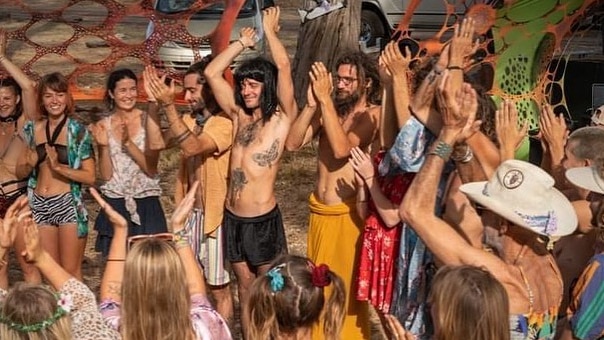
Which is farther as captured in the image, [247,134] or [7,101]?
[7,101]

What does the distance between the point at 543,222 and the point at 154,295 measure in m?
1.49

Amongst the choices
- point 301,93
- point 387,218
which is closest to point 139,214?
point 387,218

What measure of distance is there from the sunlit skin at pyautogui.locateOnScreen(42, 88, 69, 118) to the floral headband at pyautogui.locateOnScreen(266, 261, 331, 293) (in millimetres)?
2752

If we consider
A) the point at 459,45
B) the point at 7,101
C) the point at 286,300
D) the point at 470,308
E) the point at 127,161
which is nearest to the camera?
the point at 470,308

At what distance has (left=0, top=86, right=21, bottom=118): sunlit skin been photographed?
19.9ft

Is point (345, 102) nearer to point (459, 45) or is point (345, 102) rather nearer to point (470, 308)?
point (459, 45)

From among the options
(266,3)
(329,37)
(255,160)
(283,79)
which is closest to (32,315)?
(255,160)

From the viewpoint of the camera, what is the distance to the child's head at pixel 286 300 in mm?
3510

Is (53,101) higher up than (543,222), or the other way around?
(53,101)

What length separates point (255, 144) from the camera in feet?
18.0

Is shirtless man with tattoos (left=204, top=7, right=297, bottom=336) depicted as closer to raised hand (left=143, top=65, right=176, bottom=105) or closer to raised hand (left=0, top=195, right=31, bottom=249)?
raised hand (left=143, top=65, right=176, bottom=105)

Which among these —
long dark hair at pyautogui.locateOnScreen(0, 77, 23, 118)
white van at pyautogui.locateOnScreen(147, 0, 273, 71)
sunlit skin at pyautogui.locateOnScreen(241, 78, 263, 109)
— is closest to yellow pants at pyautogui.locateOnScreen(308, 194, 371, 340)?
sunlit skin at pyautogui.locateOnScreen(241, 78, 263, 109)

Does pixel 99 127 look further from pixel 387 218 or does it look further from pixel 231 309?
pixel 387 218

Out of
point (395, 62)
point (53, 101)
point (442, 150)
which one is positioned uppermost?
point (395, 62)
